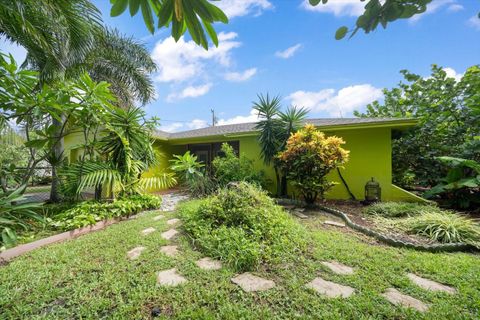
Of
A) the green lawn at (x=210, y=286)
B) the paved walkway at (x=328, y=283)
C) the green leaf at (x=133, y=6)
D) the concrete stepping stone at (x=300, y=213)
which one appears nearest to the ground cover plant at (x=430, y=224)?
the green lawn at (x=210, y=286)

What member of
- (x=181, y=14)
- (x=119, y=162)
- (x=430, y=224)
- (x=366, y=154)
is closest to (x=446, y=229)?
(x=430, y=224)

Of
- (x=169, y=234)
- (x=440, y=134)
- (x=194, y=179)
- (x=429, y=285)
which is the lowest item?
(x=429, y=285)

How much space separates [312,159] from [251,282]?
3.83 meters

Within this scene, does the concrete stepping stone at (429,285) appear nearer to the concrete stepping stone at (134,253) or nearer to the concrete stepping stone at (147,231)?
the concrete stepping stone at (134,253)

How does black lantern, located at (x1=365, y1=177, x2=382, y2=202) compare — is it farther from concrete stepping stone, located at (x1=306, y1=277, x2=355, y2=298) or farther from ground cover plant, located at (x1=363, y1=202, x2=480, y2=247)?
concrete stepping stone, located at (x1=306, y1=277, x2=355, y2=298)

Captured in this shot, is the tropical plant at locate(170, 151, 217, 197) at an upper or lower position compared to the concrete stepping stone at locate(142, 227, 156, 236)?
upper

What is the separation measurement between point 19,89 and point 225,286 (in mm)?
4425

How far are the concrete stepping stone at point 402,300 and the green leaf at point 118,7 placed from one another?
3318 millimetres

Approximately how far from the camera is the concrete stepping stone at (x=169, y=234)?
3.65 m

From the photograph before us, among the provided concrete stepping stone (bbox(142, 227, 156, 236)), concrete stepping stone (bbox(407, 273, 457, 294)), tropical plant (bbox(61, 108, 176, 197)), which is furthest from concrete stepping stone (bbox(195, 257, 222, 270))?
tropical plant (bbox(61, 108, 176, 197))

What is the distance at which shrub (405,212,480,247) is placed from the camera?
3.48 meters

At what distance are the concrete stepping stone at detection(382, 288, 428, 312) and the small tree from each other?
11.2ft

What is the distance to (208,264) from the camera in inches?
108

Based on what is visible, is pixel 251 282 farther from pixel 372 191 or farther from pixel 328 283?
pixel 372 191
